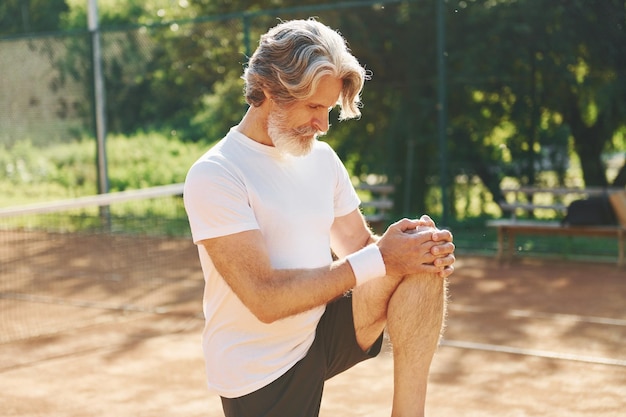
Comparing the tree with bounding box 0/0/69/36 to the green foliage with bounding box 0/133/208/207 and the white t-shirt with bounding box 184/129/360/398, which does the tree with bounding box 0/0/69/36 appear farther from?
the white t-shirt with bounding box 184/129/360/398

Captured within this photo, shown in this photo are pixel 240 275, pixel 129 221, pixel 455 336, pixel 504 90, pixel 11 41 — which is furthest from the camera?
pixel 11 41

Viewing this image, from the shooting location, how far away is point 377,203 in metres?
9.21

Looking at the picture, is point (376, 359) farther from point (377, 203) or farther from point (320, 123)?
point (377, 203)

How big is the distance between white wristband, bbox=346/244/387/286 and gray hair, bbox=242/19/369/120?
461mm

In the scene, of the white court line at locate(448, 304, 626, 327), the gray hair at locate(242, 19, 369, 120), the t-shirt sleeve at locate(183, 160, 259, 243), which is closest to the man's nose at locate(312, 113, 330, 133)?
the gray hair at locate(242, 19, 369, 120)

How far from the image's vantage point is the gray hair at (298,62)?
262cm

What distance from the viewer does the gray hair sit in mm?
2621

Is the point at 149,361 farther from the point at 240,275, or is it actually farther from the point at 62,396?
the point at 240,275

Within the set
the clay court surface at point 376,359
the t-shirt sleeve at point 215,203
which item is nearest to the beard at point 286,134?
the t-shirt sleeve at point 215,203

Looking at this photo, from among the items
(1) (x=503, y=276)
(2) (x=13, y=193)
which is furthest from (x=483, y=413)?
(2) (x=13, y=193)

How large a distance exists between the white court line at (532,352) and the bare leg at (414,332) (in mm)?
2412

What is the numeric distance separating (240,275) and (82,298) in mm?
4689

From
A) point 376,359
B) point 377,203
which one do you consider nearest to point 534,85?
point 377,203

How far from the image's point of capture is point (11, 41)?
11633mm
